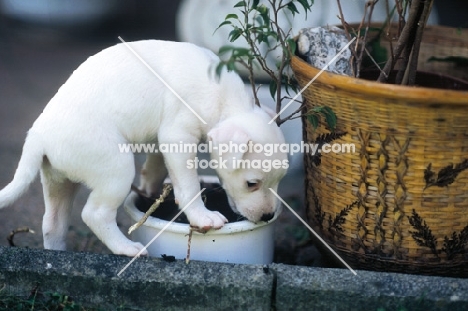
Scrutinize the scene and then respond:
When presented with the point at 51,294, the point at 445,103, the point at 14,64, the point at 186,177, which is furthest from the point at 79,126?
the point at 14,64

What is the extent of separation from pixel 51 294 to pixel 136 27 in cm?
383

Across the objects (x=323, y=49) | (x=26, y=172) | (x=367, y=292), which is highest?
(x=323, y=49)

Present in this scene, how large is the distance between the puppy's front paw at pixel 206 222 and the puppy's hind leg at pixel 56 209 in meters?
0.51

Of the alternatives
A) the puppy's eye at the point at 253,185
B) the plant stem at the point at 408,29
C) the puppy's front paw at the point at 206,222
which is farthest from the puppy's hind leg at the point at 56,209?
the plant stem at the point at 408,29

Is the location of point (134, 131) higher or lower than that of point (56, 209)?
higher

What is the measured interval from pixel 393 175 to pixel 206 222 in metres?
0.68

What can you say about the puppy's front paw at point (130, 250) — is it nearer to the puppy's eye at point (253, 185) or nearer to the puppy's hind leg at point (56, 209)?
the puppy's hind leg at point (56, 209)

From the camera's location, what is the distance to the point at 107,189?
2523 millimetres

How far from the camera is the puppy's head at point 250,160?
95.7 inches

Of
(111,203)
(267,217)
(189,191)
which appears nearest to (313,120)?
(267,217)

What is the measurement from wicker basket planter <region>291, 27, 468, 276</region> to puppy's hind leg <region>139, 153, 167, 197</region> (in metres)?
0.66

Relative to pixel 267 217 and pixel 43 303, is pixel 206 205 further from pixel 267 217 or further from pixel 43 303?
pixel 43 303

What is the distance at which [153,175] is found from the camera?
3.03 meters

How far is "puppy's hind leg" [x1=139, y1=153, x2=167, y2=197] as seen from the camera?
9.87ft
